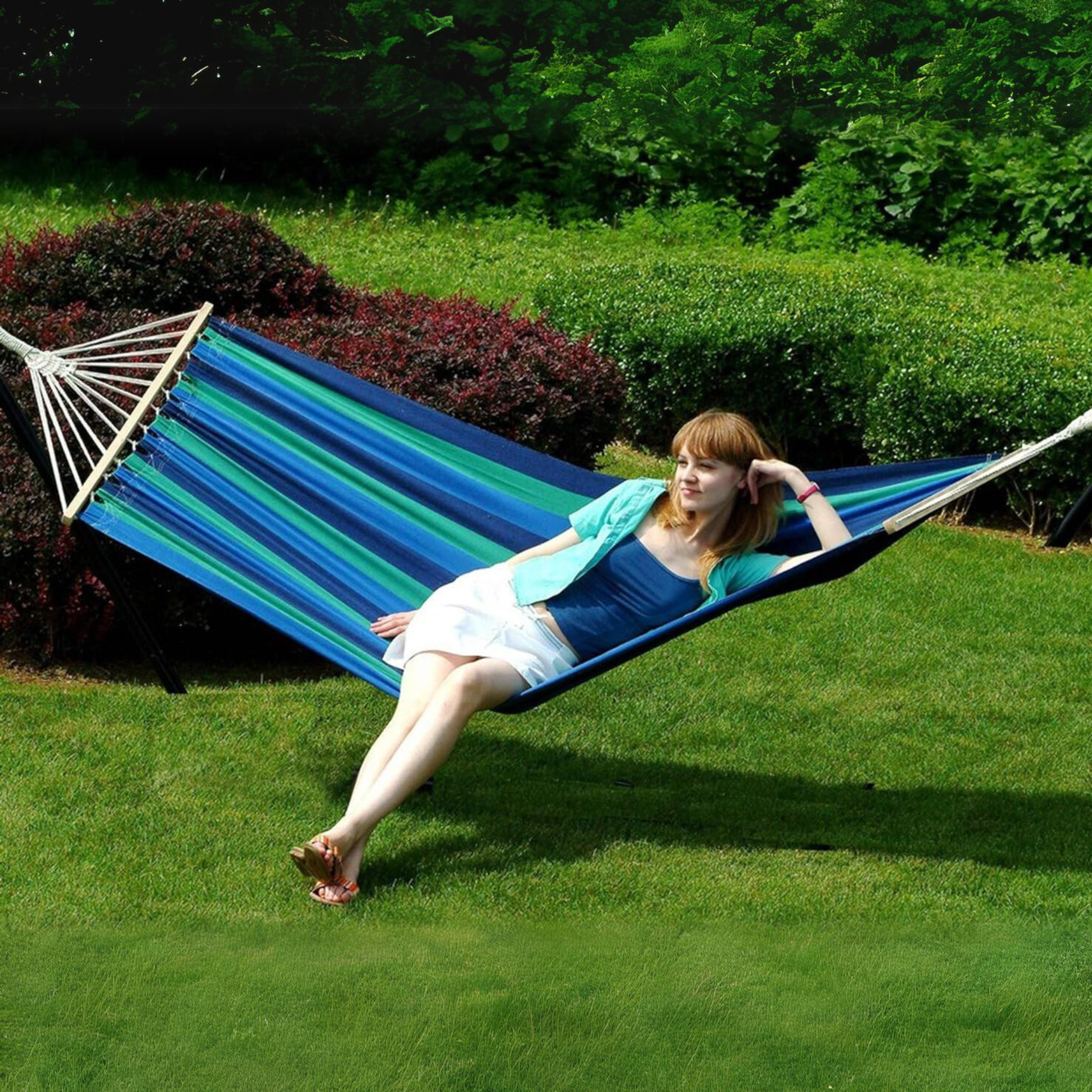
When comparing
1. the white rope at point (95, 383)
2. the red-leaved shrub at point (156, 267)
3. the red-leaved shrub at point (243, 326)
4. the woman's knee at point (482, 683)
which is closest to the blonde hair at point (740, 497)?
the woman's knee at point (482, 683)

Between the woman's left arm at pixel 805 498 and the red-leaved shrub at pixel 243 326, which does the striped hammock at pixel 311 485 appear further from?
the red-leaved shrub at pixel 243 326

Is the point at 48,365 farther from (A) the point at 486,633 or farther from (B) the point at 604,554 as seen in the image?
(B) the point at 604,554

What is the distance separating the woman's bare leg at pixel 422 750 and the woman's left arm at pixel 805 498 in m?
0.60

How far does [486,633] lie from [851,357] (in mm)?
3097

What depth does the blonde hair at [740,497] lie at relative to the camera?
329 centimetres

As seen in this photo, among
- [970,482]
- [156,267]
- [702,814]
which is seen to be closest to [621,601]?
[702,814]

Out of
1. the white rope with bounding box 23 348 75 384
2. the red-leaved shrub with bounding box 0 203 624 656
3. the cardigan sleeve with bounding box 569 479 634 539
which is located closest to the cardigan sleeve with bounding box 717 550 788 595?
the cardigan sleeve with bounding box 569 479 634 539

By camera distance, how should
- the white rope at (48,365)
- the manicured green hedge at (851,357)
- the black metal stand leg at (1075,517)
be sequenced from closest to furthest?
the black metal stand leg at (1075,517) < the white rope at (48,365) < the manicured green hedge at (851,357)

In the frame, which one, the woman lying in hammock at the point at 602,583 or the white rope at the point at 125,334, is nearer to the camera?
the woman lying in hammock at the point at 602,583

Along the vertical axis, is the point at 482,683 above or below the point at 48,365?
below

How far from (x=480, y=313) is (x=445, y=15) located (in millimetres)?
6574

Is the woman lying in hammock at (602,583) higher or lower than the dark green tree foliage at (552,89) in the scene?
lower

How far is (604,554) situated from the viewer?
3393mm

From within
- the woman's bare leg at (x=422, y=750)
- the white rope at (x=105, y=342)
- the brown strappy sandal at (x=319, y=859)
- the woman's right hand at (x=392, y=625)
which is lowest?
the brown strappy sandal at (x=319, y=859)
